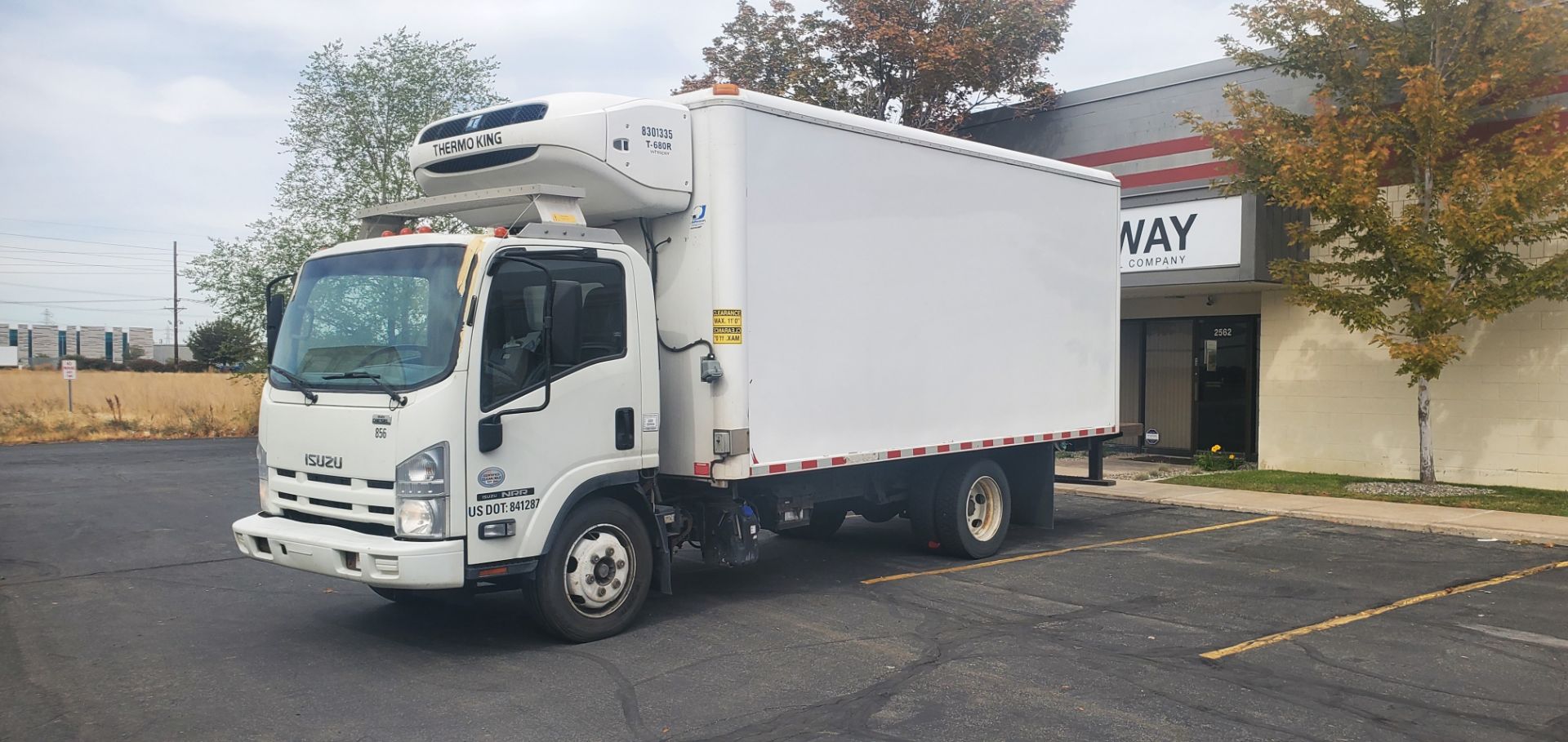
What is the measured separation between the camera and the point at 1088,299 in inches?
443

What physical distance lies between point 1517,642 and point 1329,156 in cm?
797

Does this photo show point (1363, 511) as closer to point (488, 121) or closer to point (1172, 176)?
point (1172, 176)

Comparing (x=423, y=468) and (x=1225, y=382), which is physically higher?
(x=1225, y=382)

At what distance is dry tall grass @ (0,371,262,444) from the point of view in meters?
27.2

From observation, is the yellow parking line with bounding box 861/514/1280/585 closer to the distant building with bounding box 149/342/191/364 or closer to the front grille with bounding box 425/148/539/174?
the front grille with bounding box 425/148/539/174

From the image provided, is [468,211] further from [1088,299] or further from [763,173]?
[1088,299]

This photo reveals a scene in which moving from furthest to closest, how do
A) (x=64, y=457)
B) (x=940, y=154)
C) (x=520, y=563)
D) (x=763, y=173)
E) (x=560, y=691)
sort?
(x=64, y=457) < (x=940, y=154) < (x=763, y=173) < (x=520, y=563) < (x=560, y=691)

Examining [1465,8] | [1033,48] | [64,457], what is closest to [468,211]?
[1465,8]

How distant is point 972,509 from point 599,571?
161 inches

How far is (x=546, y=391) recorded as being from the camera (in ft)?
22.6

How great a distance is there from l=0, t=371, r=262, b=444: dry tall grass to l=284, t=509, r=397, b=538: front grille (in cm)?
2291

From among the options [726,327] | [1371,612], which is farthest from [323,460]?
[1371,612]

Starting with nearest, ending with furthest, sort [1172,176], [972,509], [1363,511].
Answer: [972,509] → [1363,511] → [1172,176]

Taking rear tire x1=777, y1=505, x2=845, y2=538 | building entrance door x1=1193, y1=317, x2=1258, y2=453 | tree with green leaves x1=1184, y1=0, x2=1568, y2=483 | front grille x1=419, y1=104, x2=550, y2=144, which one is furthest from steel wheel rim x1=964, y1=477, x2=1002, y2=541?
building entrance door x1=1193, y1=317, x2=1258, y2=453
